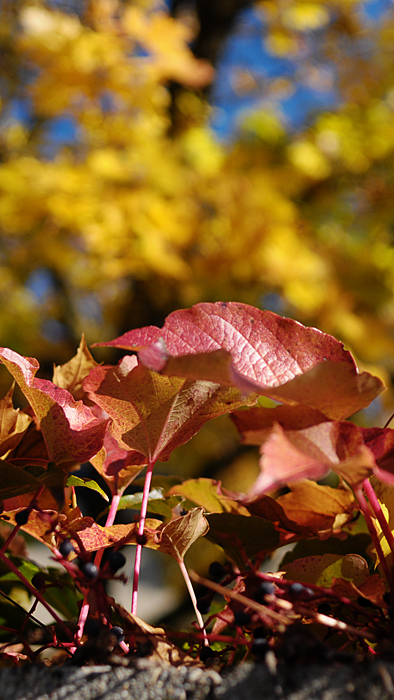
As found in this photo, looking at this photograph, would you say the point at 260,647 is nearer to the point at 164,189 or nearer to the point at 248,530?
the point at 248,530

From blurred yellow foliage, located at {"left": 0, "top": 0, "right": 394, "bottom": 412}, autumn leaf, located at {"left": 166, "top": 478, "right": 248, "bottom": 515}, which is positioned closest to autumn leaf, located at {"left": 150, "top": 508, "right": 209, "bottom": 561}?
autumn leaf, located at {"left": 166, "top": 478, "right": 248, "bottom": 515}

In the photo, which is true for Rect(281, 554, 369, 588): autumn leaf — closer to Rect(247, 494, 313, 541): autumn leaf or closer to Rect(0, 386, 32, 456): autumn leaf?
Rect(247, 494, 313, 541): autumn leaf

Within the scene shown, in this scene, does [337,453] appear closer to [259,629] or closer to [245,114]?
[259,629]

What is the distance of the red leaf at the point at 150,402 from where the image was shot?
0.23m

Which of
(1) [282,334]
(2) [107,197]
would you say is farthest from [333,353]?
(2) [107,197]

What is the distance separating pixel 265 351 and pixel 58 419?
0.29 ft

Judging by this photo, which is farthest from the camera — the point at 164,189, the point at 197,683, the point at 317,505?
the point at 164,189

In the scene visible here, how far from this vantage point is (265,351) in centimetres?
22

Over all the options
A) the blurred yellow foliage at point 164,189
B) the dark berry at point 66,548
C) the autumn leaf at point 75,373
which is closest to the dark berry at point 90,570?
the dark berry at point 66,548

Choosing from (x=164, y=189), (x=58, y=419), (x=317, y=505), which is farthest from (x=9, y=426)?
(x=164, y=189)

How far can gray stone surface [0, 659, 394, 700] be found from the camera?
0.15 m

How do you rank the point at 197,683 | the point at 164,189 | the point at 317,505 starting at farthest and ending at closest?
the point at 164,189 → the point at 317,505 → the point at 197,683

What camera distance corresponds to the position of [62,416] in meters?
0.23

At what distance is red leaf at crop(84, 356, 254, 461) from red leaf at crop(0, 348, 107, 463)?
0.5 inches
